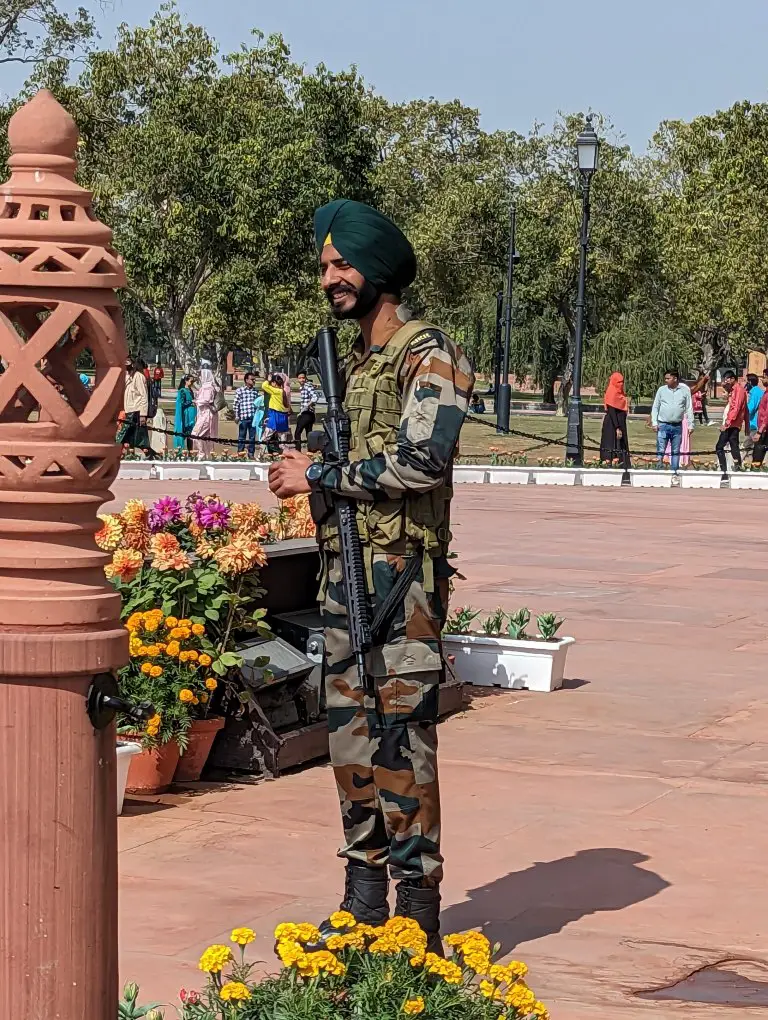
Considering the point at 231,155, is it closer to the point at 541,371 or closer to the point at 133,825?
the point at 541,371

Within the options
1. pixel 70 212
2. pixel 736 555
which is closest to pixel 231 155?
pixel 736 555

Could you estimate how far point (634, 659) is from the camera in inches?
399

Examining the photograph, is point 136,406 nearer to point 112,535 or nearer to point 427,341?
point 112,535

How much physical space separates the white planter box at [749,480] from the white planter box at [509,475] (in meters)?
3.32

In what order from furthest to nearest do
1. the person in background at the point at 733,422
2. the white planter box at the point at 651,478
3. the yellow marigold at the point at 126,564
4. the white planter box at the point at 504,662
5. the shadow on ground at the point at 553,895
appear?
the person in background at the point at 733,422 < the white planter box at the point at 651,478 < the white planter box at the point at 504,662 < the yellow marigold at the point at 126,564 < the shadow on ground at the point at 553,895

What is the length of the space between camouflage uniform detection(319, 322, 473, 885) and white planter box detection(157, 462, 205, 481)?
22.2 meters

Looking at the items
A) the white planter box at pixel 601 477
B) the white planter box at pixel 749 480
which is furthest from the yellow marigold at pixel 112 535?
the white planter box at pixel 749 480

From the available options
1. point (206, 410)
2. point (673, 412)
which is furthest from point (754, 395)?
point (206, 410)

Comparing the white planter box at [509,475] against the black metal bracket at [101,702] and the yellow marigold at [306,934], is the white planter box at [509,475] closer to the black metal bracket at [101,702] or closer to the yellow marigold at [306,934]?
the yellow marigold at [306,934]

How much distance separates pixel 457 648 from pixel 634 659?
4.81 feet

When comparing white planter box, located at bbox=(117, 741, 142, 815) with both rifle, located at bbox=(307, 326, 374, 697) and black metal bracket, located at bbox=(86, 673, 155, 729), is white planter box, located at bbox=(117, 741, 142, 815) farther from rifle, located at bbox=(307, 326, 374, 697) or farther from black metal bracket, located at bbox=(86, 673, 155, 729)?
black metal bracket, located at bbox=(86, 673, 155, 729)

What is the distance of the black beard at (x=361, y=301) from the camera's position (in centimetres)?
445

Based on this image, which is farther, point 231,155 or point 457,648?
point 231,155

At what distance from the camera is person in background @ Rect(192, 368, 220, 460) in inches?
1067
